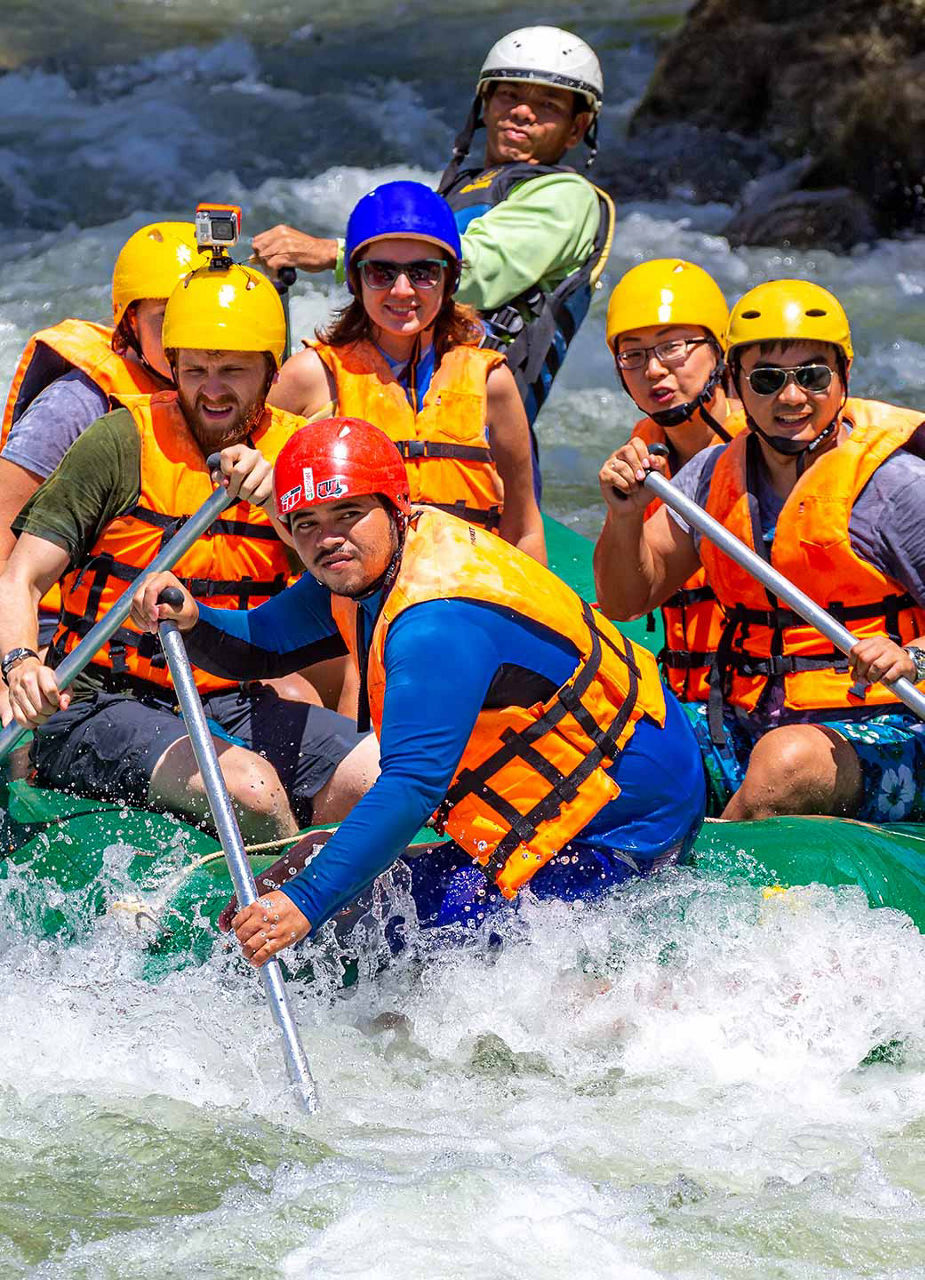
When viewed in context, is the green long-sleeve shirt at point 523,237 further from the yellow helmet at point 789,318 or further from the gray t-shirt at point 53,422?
the gray t-shirt at point 53,422

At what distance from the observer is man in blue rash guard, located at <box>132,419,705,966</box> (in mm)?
3256

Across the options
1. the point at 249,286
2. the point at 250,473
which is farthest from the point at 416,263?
the point at 250,473

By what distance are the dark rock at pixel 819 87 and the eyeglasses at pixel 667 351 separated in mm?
7877

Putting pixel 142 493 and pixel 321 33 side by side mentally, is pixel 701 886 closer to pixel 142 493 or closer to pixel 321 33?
pixel 142 493

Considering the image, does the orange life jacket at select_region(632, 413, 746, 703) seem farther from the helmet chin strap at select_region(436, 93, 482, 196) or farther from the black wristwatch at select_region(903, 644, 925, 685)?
the helmet chin strap at select_region(436, 93, 482, 196)

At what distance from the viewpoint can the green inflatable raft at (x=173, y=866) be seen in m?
3.90

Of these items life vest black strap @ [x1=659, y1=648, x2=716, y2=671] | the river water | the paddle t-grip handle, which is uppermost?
the paddle t-grip handle

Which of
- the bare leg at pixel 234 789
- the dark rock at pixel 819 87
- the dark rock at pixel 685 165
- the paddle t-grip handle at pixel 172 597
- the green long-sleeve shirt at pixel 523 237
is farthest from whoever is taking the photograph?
the dark rock at pixel 685 165

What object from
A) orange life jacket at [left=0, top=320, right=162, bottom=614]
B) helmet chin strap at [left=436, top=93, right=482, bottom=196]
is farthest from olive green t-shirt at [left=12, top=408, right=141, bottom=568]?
helmet chin strap at [left=436, top=93, right=482, bottom=196]

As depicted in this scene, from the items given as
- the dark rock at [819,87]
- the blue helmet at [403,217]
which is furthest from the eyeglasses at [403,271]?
the dark rock at [819,87]

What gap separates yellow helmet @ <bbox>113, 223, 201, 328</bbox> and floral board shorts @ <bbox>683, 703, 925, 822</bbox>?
1722 millimetres

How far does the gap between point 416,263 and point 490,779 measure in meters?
1.55

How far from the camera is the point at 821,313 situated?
13.9 ft

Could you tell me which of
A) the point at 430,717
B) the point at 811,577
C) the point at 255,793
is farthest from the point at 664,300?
the point at 430,717
